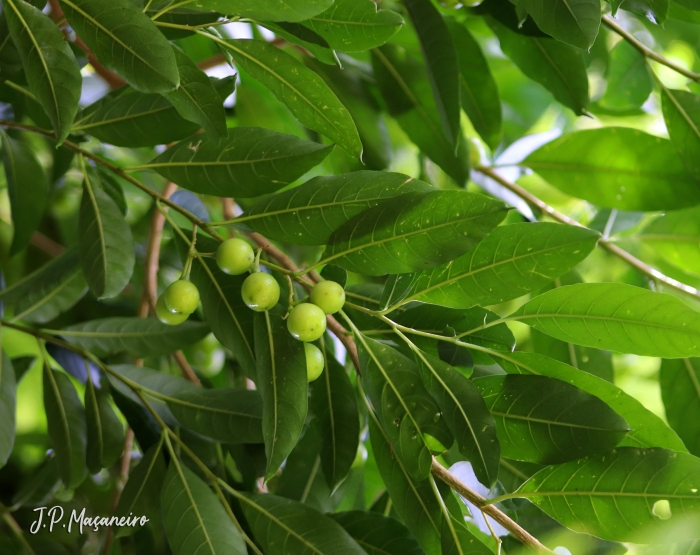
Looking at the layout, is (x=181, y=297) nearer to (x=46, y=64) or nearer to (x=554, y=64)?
(x=46, y=64)

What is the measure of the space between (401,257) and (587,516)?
288 millimetres

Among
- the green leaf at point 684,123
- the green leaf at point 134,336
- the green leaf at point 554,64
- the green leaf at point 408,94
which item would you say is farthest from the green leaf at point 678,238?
the green leaf at point 134,336

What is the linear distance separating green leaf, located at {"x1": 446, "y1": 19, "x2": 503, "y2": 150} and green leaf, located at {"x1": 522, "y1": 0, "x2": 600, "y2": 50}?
331mm

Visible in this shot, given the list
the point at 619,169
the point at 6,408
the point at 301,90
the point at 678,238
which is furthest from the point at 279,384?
the point at 678,238

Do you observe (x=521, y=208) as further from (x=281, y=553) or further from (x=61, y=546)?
(x=61, y=546)

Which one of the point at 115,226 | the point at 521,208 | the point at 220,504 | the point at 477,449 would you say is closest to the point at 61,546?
the point at 220,504

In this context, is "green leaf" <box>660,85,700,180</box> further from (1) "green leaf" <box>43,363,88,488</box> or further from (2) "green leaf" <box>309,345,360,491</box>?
(1) "green leaf" <box>43,363,88,488</box>

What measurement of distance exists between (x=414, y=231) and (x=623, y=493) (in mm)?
291

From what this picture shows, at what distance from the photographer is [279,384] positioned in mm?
538

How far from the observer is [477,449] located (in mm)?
523

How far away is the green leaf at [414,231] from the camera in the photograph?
49 cm

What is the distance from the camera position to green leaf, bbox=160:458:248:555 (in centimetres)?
59

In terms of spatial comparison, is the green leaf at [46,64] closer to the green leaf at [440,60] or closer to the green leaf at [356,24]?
the green leaf at [356,24]

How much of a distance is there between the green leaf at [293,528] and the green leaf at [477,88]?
563mm
